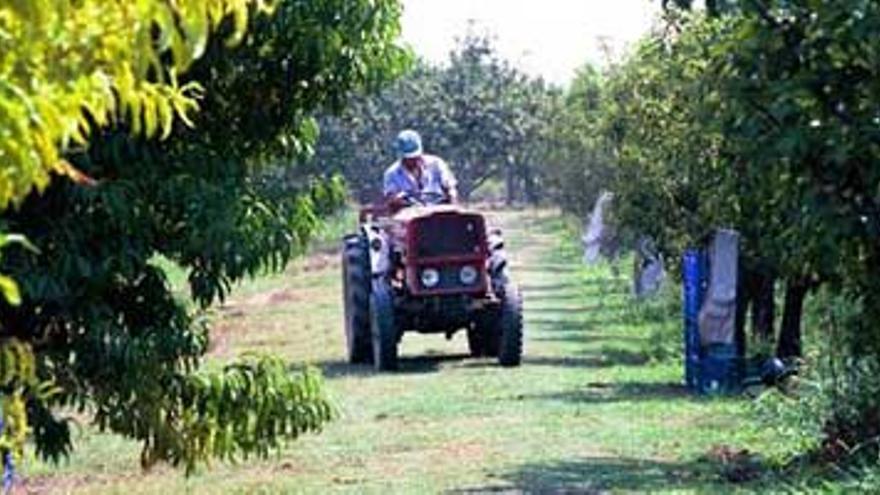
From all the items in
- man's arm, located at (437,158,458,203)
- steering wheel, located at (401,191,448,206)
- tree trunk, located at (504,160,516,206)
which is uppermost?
tree trunk, located at (504,160,516,206)

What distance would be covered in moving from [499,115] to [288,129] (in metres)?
63.2

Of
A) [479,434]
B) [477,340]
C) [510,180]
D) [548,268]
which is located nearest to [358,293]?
[477,340]

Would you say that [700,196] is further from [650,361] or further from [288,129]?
[288,129]

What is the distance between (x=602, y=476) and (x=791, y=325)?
719 cm

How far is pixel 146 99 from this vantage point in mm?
3656

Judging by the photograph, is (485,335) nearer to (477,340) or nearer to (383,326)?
(477,340)

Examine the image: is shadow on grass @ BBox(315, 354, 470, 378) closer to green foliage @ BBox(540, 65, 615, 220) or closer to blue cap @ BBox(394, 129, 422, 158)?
blue cap @ BBox(394, 129, 422, 158)

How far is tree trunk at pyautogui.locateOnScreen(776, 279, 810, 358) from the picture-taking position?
19266mm

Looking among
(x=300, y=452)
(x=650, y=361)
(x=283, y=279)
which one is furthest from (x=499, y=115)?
(x=300, y=452)

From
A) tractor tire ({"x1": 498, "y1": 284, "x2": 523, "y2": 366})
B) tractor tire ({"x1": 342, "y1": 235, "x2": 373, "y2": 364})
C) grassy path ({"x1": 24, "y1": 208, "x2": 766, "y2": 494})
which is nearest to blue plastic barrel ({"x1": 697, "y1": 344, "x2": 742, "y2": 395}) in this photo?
grassy path ({"x1": 24, "y1": 208, "x2": 766, "y2": 494})

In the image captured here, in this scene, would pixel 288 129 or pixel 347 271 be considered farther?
pixel 347 271

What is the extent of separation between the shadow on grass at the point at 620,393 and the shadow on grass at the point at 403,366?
246 centimetres

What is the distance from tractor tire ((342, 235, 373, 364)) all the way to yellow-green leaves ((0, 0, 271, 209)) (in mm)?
17407

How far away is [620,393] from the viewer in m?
18.4
